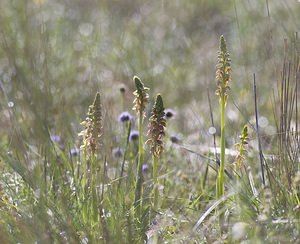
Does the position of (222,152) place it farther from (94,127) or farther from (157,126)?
(94,127)

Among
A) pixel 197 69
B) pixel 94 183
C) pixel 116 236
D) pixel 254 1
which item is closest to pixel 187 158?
pixel 94 183

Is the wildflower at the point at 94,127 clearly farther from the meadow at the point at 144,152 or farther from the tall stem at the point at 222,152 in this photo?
the tall stem at the point at 222,152

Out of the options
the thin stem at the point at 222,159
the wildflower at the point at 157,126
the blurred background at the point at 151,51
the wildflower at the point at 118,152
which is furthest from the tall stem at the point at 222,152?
the blurred background at the point at 151,51

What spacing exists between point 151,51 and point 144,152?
2.58 m

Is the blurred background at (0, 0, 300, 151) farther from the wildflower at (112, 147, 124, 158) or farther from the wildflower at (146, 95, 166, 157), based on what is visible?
the wildflower at (146, 95, 166, 157)

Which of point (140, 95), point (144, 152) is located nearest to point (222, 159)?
point (140, 95)

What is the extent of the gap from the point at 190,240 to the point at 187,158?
3.78 feet

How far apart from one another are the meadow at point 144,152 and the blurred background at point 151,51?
19 mm

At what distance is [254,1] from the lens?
6016mm

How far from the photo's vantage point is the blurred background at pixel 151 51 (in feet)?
13.8

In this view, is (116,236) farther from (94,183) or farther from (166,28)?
(166,28)

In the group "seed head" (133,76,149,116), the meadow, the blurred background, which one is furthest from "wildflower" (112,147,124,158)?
"seed head" (133,76,149,116)

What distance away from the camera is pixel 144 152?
3.00 meters

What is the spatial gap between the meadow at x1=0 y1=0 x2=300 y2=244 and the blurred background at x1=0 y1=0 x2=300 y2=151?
2 centimetres
